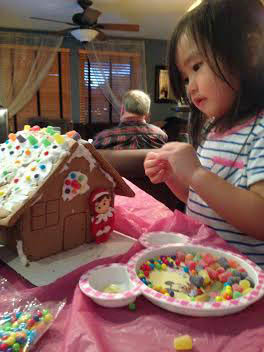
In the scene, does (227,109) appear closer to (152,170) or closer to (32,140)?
(152,170)

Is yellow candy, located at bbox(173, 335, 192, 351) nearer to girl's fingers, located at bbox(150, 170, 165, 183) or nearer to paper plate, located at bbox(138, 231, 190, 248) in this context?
paper plate, located at bbox(138, 231, 190, 248)

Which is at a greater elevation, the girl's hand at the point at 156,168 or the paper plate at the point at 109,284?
the girl's hand at the point at 156,168

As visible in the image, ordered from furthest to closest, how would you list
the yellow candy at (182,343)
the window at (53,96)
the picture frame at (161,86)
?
the picture frame at (161,86) < the window at (53,96) < the yellow candy at (182,343)

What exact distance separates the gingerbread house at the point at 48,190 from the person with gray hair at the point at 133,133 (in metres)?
1.95

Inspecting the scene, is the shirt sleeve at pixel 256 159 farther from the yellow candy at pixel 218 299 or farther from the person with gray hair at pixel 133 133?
the person with gray hair at pixel 133 133

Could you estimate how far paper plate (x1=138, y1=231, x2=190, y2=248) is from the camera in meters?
0.64

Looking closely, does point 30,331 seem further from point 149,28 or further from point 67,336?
point 149,28

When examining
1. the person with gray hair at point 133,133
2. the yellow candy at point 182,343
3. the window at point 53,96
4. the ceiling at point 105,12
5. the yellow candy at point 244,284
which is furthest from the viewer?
the window at point 53,96

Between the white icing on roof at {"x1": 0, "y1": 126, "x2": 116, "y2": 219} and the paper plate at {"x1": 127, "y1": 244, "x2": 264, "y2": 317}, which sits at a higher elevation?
the white icing on roof at {"x1": 0, "y1": 126, "x2": 116, "y2": 219}

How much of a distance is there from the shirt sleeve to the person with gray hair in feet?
6.53

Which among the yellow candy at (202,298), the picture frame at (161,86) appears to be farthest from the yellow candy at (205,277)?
the picture frame at (161,86)

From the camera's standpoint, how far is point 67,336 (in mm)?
389

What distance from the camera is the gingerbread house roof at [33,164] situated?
593mm

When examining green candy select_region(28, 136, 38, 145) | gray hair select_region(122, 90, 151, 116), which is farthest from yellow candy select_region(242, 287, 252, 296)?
gray hair select_region(122, 90, 151, 116)
